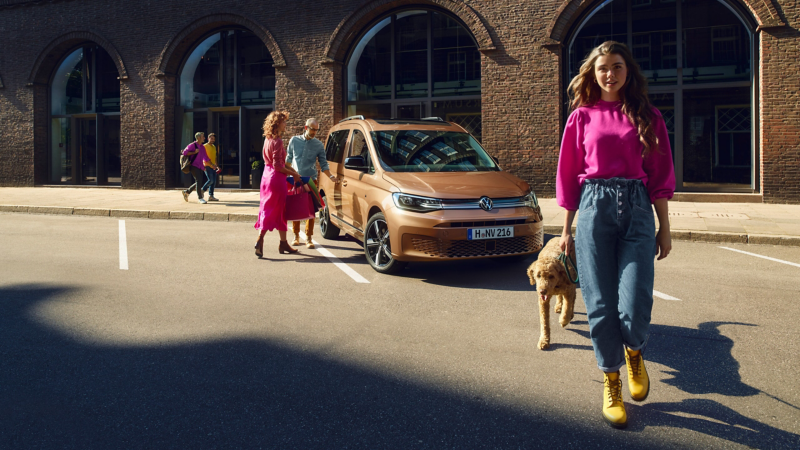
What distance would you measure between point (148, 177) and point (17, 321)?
1659cm

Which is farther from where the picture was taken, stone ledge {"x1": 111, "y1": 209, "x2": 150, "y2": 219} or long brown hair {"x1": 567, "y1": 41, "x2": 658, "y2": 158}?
stone ledge {"x1": 111, "y1": 209, "x2": 150, "y2": 219}

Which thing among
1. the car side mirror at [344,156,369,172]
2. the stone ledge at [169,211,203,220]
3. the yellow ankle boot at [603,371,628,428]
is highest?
Answer: the car side mirror at [344,156,369,172]

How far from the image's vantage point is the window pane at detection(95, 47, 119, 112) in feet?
71.9

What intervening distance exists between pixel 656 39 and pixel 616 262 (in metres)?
14.2

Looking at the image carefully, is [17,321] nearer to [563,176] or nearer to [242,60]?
[563,176]

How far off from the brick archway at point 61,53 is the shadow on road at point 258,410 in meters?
19.1

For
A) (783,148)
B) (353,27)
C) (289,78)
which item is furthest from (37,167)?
(783,148)

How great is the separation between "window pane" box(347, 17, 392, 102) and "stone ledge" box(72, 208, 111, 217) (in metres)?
7.67

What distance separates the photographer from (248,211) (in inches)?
523

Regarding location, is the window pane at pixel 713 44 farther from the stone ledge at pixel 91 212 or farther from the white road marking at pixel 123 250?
the stone ledge at pixel 91 212

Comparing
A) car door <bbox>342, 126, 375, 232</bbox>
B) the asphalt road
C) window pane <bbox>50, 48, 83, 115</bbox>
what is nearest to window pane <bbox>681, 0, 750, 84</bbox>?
the asphalt road

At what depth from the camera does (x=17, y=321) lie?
484cm

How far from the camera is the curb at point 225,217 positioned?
29.6ft

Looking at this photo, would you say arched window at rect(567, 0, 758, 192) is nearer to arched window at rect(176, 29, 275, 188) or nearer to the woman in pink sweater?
arched window at rect(176, 29, 275, 188)
